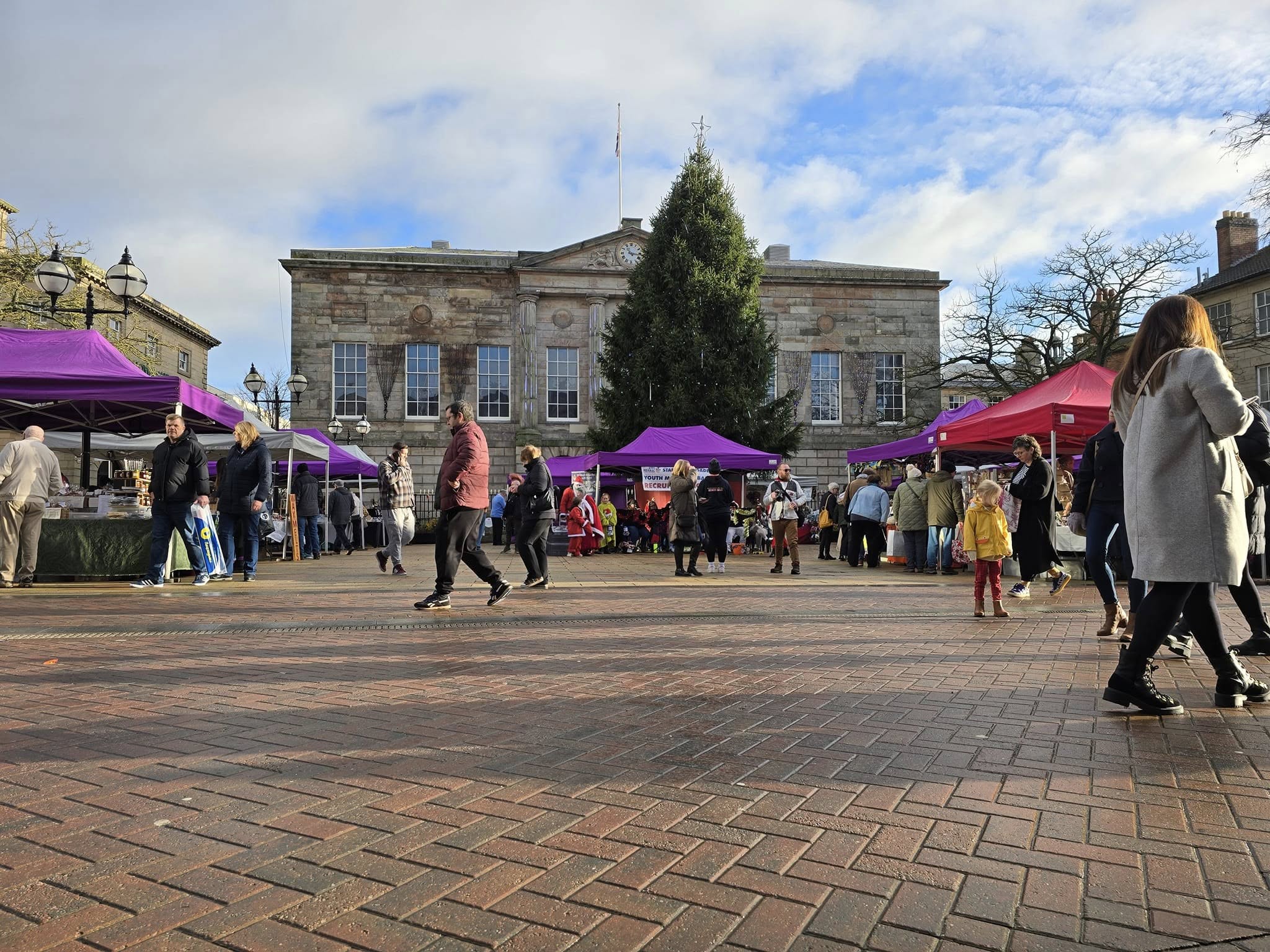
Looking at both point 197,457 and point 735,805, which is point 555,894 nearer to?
point 735,805

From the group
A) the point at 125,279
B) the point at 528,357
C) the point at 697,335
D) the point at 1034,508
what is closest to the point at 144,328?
the point at 528,357

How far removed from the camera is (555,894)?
7.29 feet

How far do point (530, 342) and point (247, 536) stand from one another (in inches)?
869

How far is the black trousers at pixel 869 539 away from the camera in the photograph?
15688mm

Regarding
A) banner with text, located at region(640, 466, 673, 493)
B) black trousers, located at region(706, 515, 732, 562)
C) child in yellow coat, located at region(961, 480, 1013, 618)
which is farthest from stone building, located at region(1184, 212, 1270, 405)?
child in yellow coat, located at region(961, 480, 1013, 618)

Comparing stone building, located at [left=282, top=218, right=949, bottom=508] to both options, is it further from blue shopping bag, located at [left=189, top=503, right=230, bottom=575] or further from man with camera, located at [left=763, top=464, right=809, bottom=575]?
blue shopping bag, located at [left=189, top=503, right=230, bottom=575]

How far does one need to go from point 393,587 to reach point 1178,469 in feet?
29.0

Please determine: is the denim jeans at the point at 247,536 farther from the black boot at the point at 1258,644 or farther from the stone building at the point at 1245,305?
the stone building at the point at 1245,305

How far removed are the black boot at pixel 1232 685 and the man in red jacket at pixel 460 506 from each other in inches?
231

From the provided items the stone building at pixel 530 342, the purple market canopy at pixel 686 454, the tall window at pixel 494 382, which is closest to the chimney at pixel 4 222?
the stone building at pixel 530 342

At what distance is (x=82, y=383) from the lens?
11.2 meters

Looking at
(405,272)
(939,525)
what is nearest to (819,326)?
(405,272)

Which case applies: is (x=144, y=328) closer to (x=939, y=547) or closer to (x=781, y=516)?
(x=781, y=516)

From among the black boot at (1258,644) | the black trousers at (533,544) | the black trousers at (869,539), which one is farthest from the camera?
the black trousers at (869,539)
